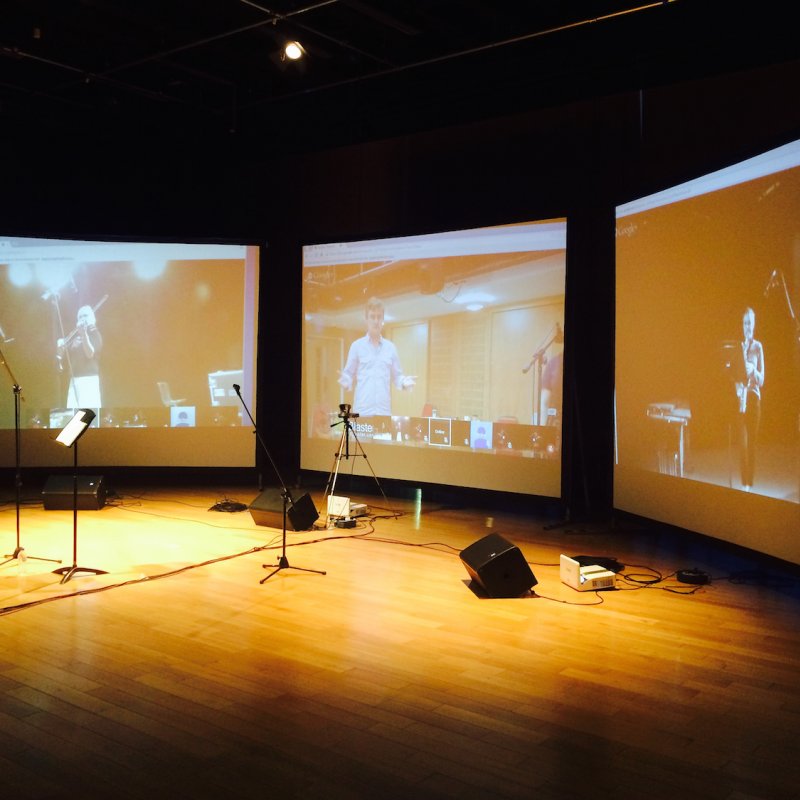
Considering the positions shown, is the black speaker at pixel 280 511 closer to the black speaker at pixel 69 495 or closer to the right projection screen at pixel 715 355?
the black speaker at pixel 69 495

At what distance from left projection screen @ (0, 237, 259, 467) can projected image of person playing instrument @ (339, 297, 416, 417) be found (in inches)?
57.7

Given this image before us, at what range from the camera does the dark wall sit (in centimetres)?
600

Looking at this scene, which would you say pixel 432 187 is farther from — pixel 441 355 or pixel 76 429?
pixel 76 429

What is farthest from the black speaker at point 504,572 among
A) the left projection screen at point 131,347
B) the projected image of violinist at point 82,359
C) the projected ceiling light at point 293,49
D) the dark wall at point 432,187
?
the projected image of violinist at point 82,359

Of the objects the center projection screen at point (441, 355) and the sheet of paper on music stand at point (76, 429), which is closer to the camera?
the sheet of paper on music stand at point (76, 429)

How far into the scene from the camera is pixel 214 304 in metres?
8.62

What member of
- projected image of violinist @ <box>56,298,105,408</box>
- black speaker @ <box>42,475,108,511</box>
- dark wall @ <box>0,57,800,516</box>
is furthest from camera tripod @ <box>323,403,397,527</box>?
projected image of violinist @ <box>56,298,105,408</box>

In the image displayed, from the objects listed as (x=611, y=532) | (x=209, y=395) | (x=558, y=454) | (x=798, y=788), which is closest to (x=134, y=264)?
(x=209, y=395)

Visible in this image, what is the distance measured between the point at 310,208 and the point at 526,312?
2.98 m

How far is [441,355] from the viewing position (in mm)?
7461

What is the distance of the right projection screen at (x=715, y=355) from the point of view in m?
4.67

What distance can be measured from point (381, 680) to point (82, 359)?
639cm

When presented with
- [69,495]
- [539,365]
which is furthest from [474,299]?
[69,495]

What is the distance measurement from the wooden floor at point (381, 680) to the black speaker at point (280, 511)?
0.51 meters
